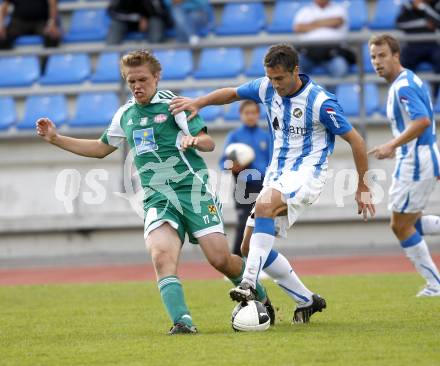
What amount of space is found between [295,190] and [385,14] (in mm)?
9625

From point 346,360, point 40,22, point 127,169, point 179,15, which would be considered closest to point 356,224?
point 127,169

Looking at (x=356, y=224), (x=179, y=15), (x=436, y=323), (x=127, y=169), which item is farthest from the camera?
(x=179, y=15)

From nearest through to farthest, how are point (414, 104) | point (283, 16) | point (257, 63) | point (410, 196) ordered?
point (414, 104)
point (410, 196)
point (257, 63)
point (283, 16)

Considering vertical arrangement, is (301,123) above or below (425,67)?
above

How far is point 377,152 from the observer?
695cm

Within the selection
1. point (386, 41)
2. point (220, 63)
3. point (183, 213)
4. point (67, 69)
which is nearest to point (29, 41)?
point (67, 69)

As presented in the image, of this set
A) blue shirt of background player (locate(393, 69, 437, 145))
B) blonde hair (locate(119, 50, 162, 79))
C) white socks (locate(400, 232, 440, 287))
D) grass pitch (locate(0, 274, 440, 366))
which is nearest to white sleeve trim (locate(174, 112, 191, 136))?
blonde hair (locate(119, 50, 162, 79))

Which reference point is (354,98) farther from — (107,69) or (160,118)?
(160,118)

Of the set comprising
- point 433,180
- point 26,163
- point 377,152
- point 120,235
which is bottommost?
point 120,235

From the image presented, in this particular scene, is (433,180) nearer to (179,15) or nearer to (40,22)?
(179,15)

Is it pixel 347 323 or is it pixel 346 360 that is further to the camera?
pixel 347 323

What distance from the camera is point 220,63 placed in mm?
15180

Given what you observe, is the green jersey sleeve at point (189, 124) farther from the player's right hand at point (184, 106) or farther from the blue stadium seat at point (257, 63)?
the blue stadium seat at point (257, 63)

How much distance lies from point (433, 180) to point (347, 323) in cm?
245
